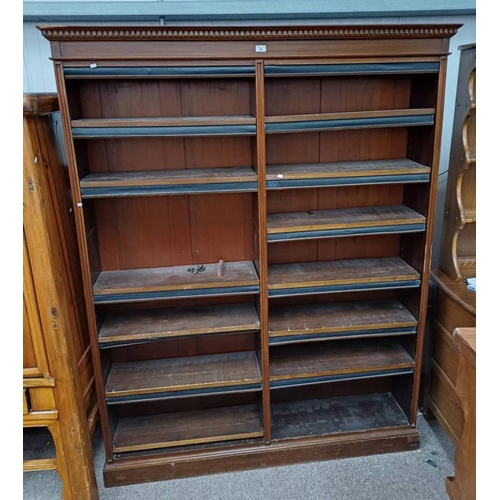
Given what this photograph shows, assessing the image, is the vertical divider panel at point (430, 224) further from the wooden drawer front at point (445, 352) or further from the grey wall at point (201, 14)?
the grey wall at point (201, 14)

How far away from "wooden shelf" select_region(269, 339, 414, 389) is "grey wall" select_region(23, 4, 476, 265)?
163cm

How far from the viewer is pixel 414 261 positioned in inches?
83.0

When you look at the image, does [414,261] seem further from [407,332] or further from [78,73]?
[78,73]

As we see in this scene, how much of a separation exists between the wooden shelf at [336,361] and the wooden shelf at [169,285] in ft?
1.58

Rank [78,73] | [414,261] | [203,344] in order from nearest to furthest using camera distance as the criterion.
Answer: [78,73], [414,261], [203,344]

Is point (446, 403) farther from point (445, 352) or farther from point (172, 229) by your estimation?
point (172, 229)

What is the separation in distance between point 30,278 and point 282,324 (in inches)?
44.1

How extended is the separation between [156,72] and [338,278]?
1.18 meters

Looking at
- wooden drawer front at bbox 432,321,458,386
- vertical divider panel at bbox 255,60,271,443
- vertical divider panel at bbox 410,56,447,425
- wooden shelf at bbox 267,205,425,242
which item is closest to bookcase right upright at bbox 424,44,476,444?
wooden drawer front at bbox 432,321,458,386

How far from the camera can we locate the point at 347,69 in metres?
1.76

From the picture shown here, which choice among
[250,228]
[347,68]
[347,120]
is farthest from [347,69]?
[250,228]

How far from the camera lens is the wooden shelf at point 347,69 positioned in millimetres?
1721

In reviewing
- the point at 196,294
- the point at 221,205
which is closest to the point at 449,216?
the point at 221,205

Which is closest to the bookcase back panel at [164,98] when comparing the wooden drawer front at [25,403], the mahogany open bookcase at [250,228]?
the mahogany open bookcase at [250,228]
